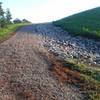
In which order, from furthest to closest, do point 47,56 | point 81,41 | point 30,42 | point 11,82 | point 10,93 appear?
point 81,41 → point 30,42 → point 47,56 → point 11,82 → point 10,93

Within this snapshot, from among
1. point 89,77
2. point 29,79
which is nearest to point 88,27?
point 89,77

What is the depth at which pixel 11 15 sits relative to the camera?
91562mm

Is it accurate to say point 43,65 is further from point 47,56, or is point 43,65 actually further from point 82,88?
point 82,88

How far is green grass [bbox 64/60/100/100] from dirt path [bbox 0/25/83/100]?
3.10ft

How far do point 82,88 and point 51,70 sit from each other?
436 centimetres

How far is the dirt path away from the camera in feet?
80.8

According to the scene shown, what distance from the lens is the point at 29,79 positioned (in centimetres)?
2745

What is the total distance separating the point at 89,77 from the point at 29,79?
5113 mm

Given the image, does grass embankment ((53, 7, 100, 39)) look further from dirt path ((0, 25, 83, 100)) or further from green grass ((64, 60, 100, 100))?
green grass ((64, 60, 100, 100))

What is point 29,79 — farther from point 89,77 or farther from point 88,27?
point 88,27

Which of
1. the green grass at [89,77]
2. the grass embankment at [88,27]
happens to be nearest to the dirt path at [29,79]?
the green grass at [89,77]

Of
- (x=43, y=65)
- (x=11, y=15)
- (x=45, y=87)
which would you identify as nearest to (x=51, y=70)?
(x=43, y=65)

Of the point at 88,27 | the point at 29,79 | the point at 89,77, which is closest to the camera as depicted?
the point at 29,79

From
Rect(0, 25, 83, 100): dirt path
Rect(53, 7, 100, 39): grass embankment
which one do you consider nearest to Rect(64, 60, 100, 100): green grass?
Rect(0, 25, 83, 100): dirt path
